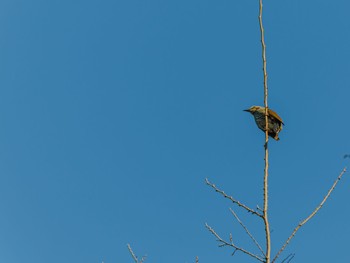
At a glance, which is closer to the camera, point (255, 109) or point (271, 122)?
point (271, 122)

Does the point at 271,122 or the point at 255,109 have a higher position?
the point at 255,109

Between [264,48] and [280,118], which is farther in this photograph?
[280,118]

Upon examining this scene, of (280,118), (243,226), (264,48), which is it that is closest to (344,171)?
(243,226)

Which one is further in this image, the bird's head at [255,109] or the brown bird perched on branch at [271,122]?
→ the bird's head at [255,109]

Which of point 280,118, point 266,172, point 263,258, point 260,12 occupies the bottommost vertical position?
point 263,258

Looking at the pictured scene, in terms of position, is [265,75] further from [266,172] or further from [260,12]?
[266,172]

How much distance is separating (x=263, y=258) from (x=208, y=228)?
0.62 meters

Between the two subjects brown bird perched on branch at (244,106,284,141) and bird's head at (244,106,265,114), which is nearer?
brown bird perched on branch at (244,106,284,141)

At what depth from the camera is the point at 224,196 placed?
3.79m

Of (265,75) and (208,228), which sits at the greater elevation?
(265,75)

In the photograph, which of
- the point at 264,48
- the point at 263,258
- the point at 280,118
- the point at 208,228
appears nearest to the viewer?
the point at 263,258

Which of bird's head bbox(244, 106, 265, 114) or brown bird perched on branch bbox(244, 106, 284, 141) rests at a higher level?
bird's head bbox(244, 106, 265, 114)

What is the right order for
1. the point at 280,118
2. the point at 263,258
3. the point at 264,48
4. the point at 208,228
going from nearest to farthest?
the point at 263,258 < the point at 264,48 < the point at 208,228 < the point at 280,118

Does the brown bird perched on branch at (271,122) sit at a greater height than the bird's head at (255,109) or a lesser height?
lesser
